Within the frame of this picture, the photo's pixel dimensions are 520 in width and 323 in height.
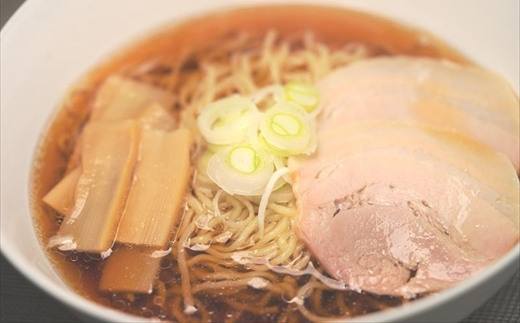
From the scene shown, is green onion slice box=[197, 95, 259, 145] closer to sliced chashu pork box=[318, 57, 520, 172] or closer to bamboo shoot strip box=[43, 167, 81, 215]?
sliced chashu pork box=[318, 57, 520, 172]

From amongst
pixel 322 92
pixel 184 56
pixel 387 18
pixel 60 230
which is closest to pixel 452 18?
pixel 387 18

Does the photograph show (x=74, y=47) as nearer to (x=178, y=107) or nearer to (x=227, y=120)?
(x=178, y=107)

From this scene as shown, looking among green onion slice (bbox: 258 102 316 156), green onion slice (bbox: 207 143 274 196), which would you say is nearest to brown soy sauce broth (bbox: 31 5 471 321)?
green onion slice (bbox: 207 143 274 196)

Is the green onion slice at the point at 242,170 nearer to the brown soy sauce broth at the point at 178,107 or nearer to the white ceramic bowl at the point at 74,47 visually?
the brown soy sauce broth at the point at 178,107

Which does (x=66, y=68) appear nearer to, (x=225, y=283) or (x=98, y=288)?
(x=98, y=288)

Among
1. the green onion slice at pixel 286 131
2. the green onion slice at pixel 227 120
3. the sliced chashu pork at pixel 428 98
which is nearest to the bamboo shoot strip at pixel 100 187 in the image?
the green onion slice at pixel 227 120

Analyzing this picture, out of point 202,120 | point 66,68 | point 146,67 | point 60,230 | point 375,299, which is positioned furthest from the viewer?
point 146,67
